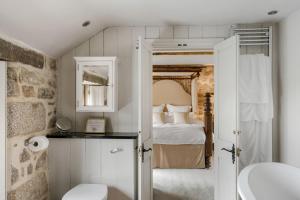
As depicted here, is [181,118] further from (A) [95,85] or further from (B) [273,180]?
(B) [273,180]

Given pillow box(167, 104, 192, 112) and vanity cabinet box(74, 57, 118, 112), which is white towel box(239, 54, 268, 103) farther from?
pillow box(167, 104, 192, 112)

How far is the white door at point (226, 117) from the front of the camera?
8.33 ft

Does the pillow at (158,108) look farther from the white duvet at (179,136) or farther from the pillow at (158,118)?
the white duvet at (179,136)

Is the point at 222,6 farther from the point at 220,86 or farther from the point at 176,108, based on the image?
the point at 176,108

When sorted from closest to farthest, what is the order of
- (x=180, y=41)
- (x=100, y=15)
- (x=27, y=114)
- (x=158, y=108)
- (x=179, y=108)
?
(x=27, y=114) → (x=100, y=15) → (x=180, y=41) → (x=158, y=108) → (x=179, y=108)

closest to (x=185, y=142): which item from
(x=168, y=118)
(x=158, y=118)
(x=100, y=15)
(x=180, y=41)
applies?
(x=158, y=118)

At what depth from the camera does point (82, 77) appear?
9.74 feet

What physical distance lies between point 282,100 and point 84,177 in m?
2.57

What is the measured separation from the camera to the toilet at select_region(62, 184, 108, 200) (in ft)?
7.73

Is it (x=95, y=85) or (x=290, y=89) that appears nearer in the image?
(x=290, y=89)

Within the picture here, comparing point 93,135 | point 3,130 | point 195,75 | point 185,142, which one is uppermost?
point 195,75

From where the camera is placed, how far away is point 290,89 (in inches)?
106

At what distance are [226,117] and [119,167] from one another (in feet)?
4.54

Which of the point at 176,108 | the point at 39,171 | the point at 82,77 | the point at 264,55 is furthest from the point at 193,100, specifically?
the point at 39,171
